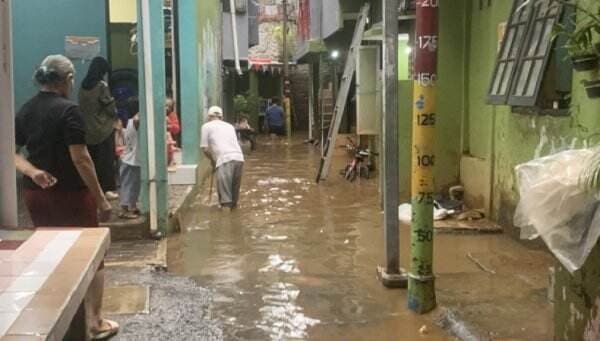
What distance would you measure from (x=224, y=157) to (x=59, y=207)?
22.1 ft

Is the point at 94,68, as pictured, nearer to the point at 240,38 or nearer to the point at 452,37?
the point at 452,37

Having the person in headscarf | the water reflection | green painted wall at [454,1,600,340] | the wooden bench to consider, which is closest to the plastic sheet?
green painted wall at [454,1,600,340]

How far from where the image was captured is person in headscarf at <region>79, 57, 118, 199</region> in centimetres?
893

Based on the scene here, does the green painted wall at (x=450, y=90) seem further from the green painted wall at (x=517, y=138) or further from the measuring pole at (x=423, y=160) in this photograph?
the measuring pole at (x=423, y=160)

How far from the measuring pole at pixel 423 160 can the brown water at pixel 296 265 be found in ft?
0.89

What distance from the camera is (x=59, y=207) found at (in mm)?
4809

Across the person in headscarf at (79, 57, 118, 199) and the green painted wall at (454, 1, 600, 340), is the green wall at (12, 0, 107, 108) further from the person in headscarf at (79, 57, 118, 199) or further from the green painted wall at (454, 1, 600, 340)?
the green painted wall at (454, 1, 600, 340)

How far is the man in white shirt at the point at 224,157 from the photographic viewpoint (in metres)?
11.4

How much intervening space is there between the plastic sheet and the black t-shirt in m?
2.84

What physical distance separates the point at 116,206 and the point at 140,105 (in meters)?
1.80

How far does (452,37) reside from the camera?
10.7 metres

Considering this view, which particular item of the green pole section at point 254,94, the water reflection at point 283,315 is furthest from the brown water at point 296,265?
the green pole section at point 254,94

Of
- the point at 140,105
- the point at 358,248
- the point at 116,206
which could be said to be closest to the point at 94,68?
the point at 140,105

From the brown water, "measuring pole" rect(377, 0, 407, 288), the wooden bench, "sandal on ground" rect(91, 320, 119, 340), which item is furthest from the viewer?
"measuring pole" rect(377, 0, 407, 288)
